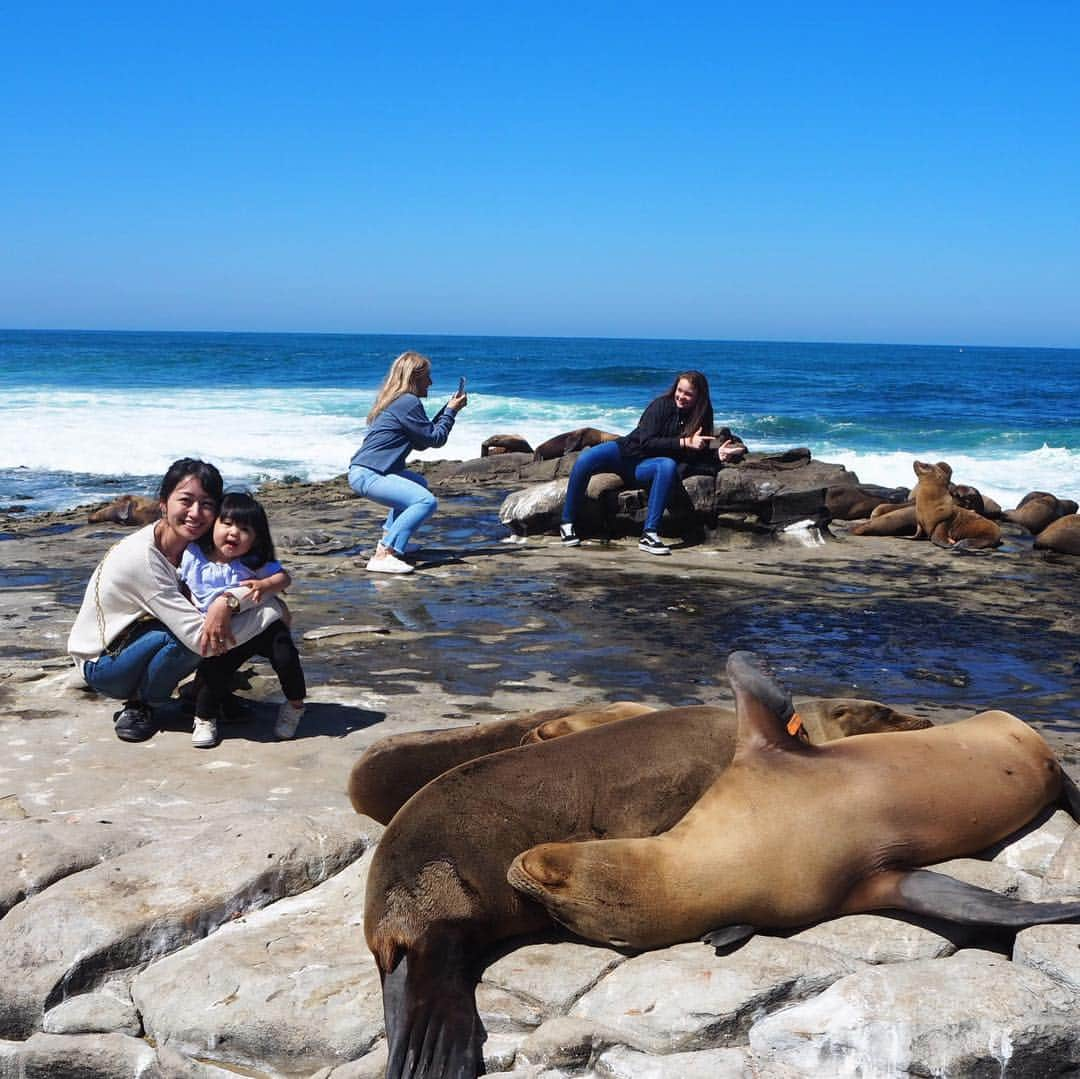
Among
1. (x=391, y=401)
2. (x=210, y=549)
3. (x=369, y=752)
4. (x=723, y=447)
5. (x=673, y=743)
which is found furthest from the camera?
(x=723, y=447)

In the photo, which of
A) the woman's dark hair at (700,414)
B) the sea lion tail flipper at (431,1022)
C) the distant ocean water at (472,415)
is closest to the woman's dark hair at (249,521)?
the sea lion tail flipper at (431,1022)

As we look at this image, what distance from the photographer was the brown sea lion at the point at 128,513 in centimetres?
1290

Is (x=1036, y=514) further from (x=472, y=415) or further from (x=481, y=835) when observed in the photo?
(x=472, y=415)

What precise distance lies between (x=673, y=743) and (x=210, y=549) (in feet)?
8.15

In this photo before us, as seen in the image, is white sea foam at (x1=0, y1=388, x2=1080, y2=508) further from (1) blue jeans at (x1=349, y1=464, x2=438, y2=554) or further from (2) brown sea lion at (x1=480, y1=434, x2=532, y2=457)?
(1) blue jeans at (x1=349, y1=464, x2=438, y2=554)

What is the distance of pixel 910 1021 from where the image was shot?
314 centimetres

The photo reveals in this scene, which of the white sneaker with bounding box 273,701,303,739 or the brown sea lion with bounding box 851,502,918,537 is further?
the brown sea lion with bounding box 851,502,918,537

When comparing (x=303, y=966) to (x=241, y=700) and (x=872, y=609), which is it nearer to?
(x=241, y=700)

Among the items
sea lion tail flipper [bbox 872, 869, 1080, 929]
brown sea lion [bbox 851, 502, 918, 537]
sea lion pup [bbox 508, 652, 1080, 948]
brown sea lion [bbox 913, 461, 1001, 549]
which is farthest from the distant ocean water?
sea lion tail flipper [bbox 872, 869, 1080, 929]

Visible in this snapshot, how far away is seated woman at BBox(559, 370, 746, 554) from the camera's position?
10.7 meters

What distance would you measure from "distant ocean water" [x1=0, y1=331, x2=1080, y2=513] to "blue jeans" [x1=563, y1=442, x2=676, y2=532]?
8.16m

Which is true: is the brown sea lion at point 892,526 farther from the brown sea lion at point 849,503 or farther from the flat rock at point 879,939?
the flat rock at point 879,939

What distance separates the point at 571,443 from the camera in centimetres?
1648

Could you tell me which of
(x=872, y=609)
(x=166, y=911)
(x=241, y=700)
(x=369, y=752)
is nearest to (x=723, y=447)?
A: (x=872, y=609)
